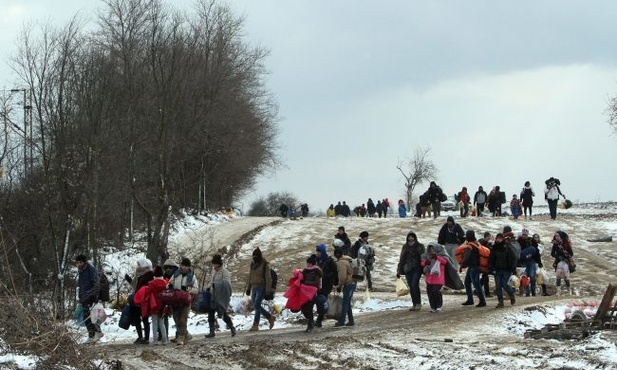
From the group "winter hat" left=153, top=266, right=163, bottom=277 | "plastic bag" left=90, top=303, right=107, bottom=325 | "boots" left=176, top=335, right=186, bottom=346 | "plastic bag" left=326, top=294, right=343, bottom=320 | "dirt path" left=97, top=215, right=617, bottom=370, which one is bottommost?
"dirt path" left=97, top=215, right=617, bottom=370

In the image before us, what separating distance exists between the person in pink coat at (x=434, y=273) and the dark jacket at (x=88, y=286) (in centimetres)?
695

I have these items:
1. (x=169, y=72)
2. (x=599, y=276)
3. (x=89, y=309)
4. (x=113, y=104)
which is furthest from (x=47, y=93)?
(x=599, y=276)

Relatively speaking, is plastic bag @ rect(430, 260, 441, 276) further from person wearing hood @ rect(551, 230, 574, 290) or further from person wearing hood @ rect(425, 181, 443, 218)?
person wearing hood @ rect(425, 181, 443, 218)

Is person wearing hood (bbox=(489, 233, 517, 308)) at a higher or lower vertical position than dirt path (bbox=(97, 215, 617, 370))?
higher

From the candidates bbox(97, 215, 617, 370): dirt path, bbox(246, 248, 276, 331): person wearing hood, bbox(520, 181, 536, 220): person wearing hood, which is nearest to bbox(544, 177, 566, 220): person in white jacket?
bbox(520, 181, 536, 220): person wearing hood

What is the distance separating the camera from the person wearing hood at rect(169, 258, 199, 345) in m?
17.5

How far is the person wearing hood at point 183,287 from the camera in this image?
1745 centimetres

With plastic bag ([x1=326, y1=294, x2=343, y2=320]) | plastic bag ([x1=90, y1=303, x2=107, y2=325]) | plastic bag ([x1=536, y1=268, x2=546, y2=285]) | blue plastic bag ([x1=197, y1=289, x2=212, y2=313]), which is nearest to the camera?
plastic bag ([x1=90, y1=303, x2=107, y2=325])

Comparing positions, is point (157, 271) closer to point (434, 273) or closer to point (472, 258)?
point (434, 273)

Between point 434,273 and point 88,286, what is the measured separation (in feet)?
23.6

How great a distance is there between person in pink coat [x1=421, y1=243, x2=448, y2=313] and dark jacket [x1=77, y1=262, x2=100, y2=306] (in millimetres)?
6953

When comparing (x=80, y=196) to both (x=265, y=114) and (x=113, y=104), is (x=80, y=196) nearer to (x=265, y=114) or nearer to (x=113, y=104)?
(x=113, y=104)

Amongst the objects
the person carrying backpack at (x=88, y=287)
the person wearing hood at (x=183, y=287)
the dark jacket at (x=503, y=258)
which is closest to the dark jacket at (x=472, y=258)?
the dark jacket at (x=503, y=258)

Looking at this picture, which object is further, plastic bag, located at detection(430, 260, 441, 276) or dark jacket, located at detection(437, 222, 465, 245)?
dark jacket, located at detection(437, 222, 465, 245)
